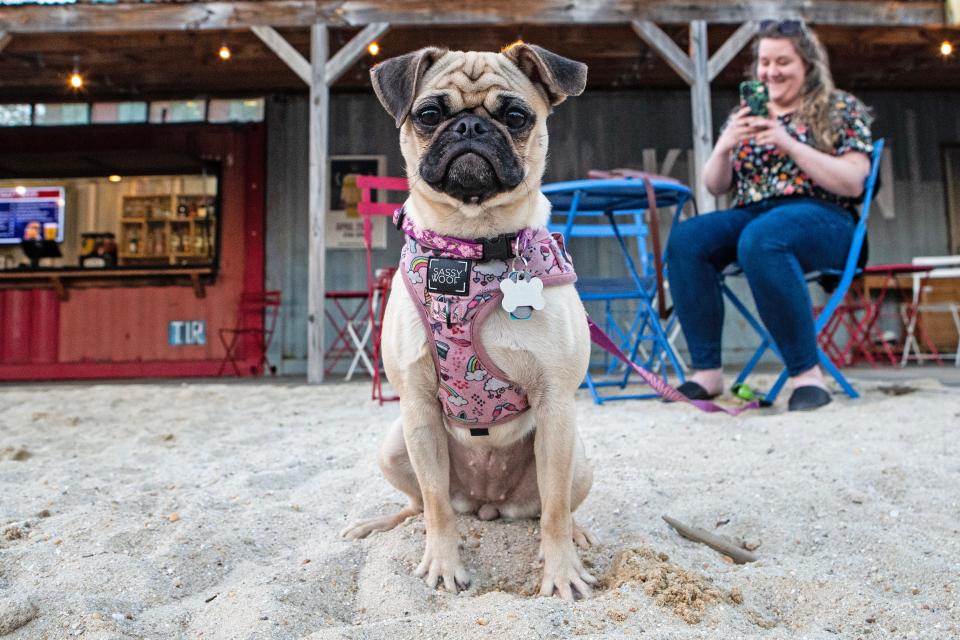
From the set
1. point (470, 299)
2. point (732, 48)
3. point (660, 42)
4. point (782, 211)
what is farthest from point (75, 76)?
point (470, 299)

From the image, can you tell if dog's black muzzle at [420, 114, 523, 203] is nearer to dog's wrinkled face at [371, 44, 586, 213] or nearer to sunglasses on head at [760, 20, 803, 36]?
dog's wrinkled face at [371, 44, 586, 213]

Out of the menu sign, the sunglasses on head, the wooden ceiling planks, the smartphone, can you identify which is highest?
the wooden ceiling planks

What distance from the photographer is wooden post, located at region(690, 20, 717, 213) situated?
577cm

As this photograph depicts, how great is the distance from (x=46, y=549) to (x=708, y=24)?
22.7 ft

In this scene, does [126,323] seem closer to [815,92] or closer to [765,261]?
[765,261]

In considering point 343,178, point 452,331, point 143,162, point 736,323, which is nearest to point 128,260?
point 143,162

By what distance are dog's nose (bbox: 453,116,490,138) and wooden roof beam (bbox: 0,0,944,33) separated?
495 centimetres

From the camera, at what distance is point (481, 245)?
60.6 inches

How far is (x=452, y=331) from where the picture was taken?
1.46 m

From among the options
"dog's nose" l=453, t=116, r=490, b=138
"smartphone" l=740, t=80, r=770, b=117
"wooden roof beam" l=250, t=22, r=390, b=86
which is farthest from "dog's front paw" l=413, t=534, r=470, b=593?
"wooden roof beam" l=250, t=22, r=390, b=86

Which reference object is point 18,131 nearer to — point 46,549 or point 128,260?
point 128,260

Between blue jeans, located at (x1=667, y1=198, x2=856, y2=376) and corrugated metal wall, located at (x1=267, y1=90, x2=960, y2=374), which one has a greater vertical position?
corrugated metal wall, located at (x1=267, y1=90, x2=960, y2=374)

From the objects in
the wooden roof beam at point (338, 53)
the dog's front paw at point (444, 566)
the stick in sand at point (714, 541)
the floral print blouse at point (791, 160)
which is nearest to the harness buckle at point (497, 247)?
the dog's front paw at point (444, 566)

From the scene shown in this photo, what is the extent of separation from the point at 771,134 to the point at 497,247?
Answer: 2147 millimetres
